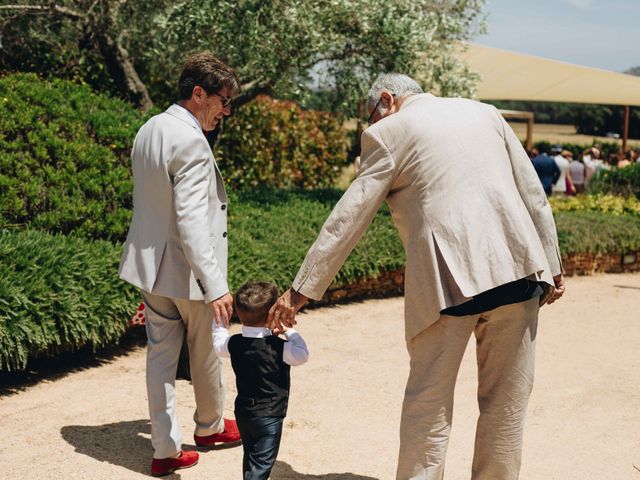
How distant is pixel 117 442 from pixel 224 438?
1.86 ft

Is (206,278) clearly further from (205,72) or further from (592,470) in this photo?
(592,470)

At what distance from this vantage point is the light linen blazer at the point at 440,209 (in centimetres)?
290

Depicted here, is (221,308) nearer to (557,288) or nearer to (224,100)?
(224,100)

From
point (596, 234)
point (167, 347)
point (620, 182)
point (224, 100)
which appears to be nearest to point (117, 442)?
point (167, 347)

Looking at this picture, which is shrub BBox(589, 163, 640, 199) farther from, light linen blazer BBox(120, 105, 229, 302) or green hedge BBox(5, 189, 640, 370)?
light linen blazer BBox(120, 105, 229, 302)

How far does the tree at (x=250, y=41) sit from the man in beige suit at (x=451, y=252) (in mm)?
5460

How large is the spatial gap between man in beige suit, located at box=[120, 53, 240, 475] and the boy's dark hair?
0.13 m

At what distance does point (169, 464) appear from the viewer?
12.1 feet

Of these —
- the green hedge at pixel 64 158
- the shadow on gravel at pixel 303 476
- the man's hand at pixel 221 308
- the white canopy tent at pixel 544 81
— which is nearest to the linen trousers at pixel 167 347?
the man's hand at pixel 221 308

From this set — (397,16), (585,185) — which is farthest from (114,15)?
(585,185)

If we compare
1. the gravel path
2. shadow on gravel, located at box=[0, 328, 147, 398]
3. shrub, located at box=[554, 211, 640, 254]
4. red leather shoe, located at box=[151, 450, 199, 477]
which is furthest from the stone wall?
red leather shoe, located at box=[151, 450, 199, 477]

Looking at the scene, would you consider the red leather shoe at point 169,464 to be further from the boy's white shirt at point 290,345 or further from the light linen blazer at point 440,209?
the light linen blazer at point 440,209

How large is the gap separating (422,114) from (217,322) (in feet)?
4.08

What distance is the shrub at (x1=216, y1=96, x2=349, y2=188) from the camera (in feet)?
37.0
